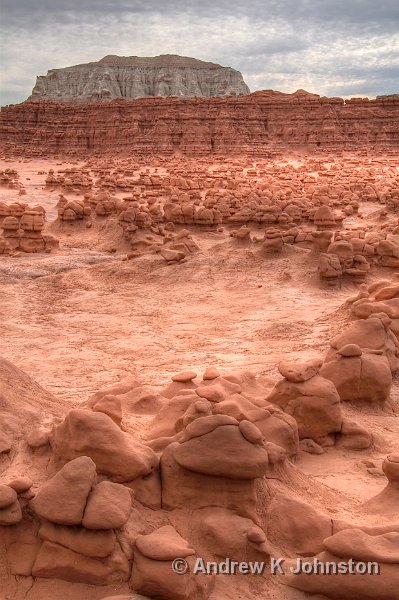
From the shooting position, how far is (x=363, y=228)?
12875 mm

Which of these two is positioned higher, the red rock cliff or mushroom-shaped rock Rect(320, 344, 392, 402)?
the red rock cliff

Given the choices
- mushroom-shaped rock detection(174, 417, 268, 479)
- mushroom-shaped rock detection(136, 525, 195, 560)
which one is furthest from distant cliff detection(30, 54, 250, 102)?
mushroom-shaped rock detection(136, 525, 195, 560)

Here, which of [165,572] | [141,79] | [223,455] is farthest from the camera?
[141,79]

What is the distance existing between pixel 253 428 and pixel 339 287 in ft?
20.9

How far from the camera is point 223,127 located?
39000mm

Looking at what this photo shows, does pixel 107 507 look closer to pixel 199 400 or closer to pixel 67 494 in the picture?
pixel 67 494

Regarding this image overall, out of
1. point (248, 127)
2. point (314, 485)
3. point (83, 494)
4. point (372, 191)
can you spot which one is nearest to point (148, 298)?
point (314, 485)

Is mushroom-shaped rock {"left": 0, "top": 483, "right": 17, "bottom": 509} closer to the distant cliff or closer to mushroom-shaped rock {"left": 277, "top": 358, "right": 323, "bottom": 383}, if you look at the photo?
mushroom-shaped rock {"left": 277, "top": 358, "right": 323, "bottom": 383}

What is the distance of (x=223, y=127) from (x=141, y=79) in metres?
29.3

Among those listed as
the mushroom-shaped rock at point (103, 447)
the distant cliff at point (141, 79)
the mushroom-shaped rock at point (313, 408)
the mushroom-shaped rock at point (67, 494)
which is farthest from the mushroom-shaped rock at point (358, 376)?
A: the distant cliff at point (141, 79)

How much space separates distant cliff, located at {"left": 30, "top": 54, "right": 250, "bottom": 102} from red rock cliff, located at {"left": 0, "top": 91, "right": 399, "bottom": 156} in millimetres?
22370

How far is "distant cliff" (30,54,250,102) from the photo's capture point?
63.6m

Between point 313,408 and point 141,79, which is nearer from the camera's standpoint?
point 313,408

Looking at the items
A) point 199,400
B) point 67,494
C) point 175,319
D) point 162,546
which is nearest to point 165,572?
point 162,546
